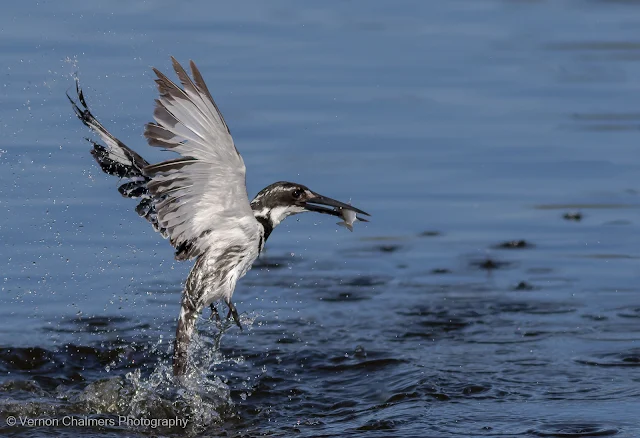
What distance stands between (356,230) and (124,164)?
9.99ft

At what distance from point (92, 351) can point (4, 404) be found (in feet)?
3.84

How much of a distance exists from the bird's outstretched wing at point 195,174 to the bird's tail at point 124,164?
463mm

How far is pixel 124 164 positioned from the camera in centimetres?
733

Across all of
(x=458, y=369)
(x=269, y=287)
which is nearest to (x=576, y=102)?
(x=269, y=287)

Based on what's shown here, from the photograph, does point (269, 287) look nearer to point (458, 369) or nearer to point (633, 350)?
point (458, 369)

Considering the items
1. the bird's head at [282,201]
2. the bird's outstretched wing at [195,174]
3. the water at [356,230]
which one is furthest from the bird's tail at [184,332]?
the bird's head at [282,201]

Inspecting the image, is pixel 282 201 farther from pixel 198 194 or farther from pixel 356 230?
pixel 356 230

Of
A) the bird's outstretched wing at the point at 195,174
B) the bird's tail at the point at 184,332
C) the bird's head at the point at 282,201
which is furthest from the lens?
the bird's tail at the point at 184,332

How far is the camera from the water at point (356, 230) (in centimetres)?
723

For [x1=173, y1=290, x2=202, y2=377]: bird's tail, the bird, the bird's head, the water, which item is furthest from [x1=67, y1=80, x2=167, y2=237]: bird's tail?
the water

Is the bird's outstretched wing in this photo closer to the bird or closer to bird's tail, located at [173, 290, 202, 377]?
the bird

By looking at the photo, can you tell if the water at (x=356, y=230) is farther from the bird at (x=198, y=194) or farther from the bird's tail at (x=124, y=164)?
the bird's tail at (x=124, y=164)

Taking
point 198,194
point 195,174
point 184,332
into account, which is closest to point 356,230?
point 184,332

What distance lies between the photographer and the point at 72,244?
957cm
